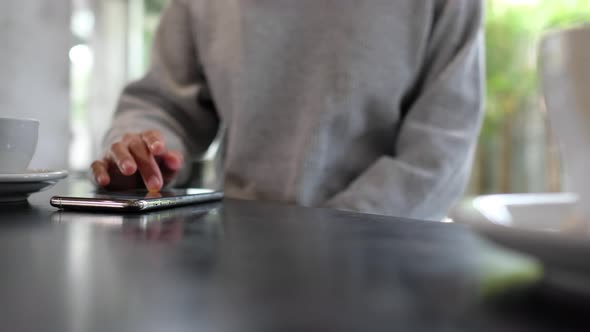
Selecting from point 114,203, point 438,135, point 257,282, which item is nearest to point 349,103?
point 438,135

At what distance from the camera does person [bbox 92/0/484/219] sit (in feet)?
2.90

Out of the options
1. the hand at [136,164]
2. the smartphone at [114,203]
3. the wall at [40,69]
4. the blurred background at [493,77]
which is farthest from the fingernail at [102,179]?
the blurred background at [493,77]

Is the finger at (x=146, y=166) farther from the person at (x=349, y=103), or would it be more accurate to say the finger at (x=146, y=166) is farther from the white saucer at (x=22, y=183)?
the person at (x=349, y=103)

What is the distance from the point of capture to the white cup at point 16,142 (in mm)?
523

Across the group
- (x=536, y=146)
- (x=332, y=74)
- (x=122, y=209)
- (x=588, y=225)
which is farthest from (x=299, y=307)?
(x=536, y=146)

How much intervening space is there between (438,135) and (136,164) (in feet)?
1.78

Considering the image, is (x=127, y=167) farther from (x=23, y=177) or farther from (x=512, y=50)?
(x=512, y=50)

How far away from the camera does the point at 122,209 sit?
1.43ft

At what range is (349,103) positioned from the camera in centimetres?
91

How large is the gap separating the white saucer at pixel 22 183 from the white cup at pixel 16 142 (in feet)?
0.12

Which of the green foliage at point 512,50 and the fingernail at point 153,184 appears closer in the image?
the fingernail at point 153,184

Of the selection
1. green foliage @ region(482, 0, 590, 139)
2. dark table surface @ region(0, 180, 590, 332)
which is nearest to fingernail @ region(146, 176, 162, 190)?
dark table surface @ region(0, 180, 590, 332)

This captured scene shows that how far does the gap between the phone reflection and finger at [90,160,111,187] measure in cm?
16

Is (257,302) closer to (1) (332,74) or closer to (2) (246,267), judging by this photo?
(2) (246,267)
